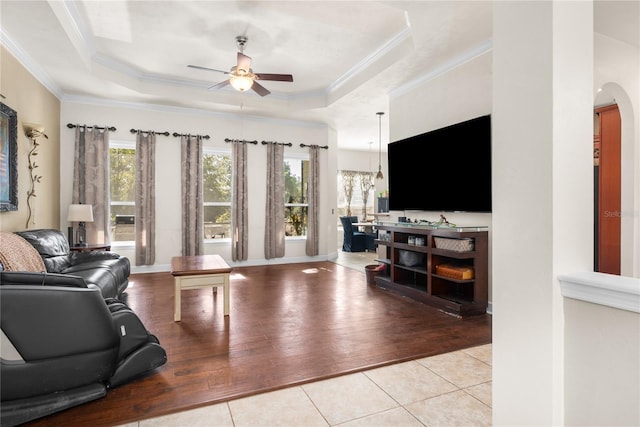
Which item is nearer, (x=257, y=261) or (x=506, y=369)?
(x=506, y=369)

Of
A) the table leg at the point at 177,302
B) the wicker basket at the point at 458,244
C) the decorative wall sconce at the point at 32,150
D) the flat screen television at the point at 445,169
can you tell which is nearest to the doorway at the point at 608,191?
the flat screen television at the point at 445,169

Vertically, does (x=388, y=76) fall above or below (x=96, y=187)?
above

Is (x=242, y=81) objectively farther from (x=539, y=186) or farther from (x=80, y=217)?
(x=539, y=186)

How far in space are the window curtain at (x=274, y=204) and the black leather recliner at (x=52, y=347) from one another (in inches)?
184

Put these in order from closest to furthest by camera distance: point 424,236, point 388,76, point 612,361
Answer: point 612,361 → point 424,236 → point 388,76

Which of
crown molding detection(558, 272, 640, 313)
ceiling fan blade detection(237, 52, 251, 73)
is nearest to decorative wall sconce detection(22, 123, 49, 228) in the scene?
ceiling fan blade detection(237, 52, 251, 73)

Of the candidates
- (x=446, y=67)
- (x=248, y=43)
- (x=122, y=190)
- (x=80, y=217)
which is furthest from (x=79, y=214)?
(x=446, y=67)

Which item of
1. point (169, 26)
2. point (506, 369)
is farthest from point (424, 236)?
point (169, 26)

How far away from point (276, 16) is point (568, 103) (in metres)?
3.17

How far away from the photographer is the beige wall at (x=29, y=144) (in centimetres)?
378

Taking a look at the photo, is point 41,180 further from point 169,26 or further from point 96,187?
point 169,26

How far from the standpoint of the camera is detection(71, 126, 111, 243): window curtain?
5520mm

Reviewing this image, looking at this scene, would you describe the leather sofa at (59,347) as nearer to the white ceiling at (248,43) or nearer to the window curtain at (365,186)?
the white ceiling at (248,43)

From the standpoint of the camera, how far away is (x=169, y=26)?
3.81 meters
